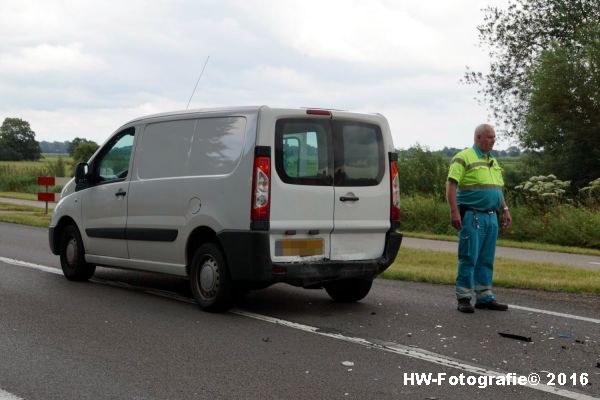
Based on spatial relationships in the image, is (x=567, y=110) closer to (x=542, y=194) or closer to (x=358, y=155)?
(x=542, y=194)

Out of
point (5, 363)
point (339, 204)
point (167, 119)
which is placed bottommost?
point (5, 363)

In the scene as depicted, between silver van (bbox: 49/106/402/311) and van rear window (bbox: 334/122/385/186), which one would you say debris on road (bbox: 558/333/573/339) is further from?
van rear window (bbox: 334/122/385/186)

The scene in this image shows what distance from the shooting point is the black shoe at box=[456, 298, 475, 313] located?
7.91 meters

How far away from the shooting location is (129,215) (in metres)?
8.94

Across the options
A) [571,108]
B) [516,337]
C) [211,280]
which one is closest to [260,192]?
[211,280]

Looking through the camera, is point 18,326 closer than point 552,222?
Yes

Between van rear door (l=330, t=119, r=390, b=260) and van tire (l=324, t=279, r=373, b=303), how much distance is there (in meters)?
0.50

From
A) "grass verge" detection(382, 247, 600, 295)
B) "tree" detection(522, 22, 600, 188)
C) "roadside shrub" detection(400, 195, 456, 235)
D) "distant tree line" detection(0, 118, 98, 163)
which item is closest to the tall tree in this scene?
"tree" detection(522, 22, 600, 188)

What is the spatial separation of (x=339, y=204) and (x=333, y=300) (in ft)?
4.66

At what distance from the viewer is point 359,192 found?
7.96 m

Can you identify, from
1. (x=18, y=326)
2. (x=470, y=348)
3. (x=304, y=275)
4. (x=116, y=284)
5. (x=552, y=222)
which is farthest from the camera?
(x=552, y=222)

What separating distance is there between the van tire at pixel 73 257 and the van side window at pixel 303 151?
11.5 feet

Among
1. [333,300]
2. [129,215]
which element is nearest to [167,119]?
[129,215]

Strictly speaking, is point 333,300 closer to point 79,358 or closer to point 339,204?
point 339,204
